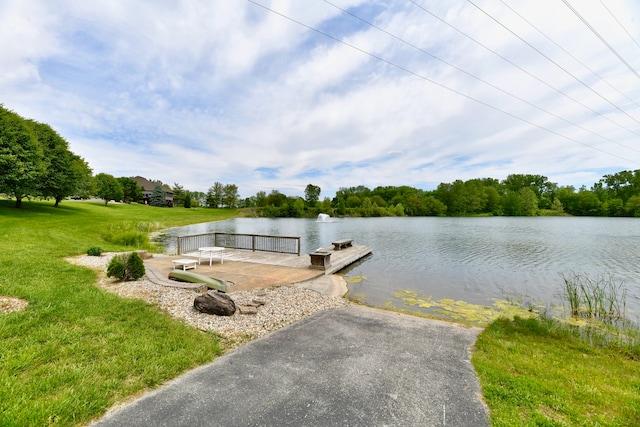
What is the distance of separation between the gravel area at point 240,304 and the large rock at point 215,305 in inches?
3.6

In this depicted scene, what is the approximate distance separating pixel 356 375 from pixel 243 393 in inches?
58.1

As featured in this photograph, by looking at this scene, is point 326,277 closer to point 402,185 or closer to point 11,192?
point 11,192

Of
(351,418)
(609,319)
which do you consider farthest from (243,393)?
(609,319)

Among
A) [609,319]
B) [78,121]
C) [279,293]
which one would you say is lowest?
[609,319]

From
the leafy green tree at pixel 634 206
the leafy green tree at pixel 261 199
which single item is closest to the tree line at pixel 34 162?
the leafy green tree at pixel 261 199

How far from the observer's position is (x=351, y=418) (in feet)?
9.09

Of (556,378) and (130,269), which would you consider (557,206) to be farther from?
(130,269)

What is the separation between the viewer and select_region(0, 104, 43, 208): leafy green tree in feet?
66.2

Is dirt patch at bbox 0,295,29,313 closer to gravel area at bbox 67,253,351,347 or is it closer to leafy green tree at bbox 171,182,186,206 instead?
gravel area at bbox 67,253,351,347

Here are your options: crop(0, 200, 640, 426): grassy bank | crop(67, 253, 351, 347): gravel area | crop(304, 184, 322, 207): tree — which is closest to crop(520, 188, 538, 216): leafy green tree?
crop(304, 184, 322, 207): tree

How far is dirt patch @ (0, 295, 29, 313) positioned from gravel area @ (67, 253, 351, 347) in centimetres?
162

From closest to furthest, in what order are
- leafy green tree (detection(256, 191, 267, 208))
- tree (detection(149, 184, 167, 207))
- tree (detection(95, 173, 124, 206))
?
tree (detection(95, 173, 124, 206)), tree (detection(149, 184, 167, 207)), leafy green tree (detection(256, 191, 267, 208))

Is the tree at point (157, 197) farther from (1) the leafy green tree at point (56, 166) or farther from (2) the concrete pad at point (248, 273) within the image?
(2) the concrete pad at point (248, 273)

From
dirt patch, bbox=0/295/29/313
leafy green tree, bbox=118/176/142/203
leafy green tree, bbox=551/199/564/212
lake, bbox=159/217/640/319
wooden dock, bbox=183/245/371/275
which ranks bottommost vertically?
lake, bbox=159/217/640/319
